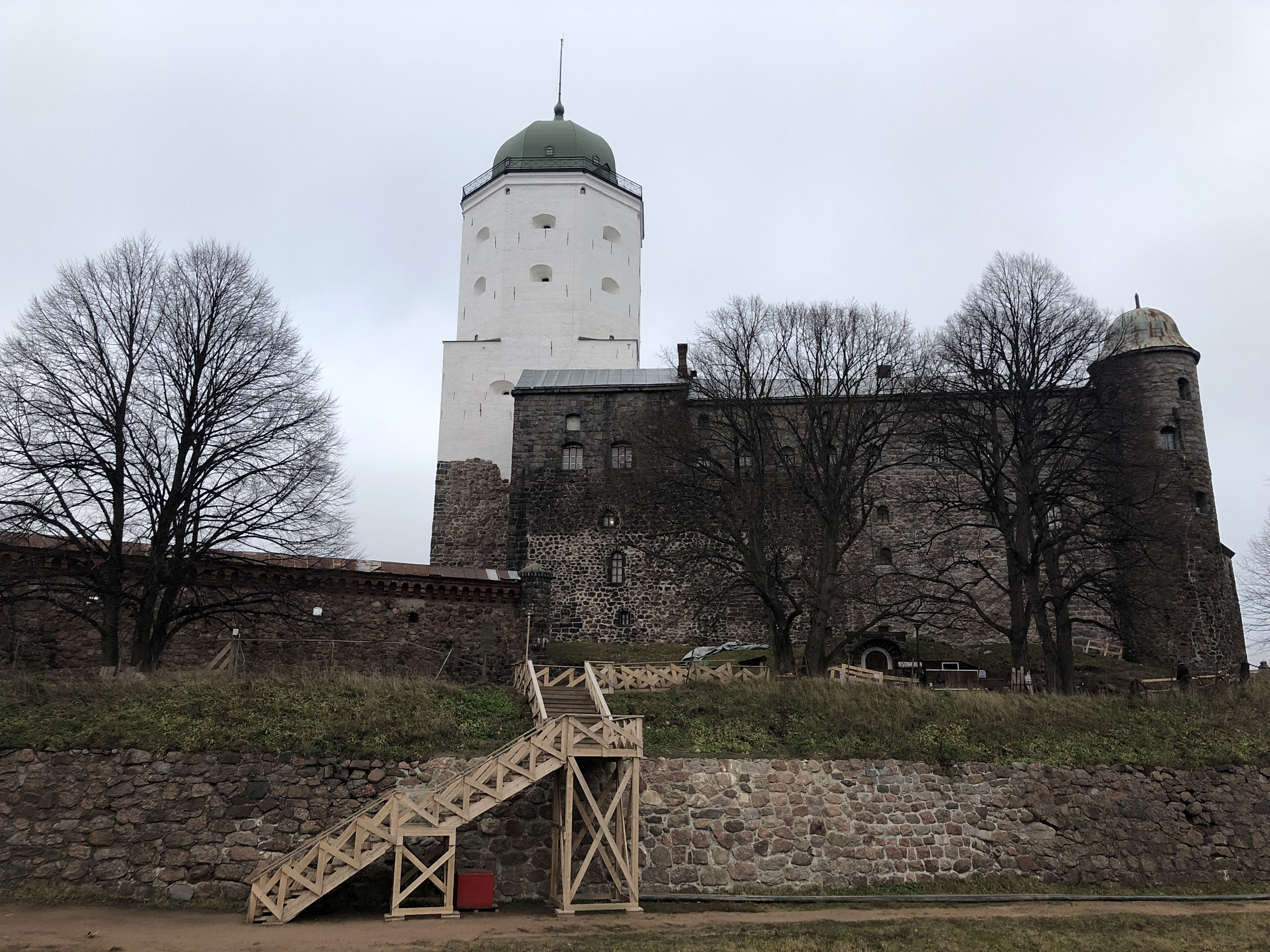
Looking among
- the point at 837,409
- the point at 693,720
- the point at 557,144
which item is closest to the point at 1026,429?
the point at 837,409

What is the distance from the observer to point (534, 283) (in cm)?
4344

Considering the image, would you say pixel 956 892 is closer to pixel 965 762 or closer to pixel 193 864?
pixel 965 762

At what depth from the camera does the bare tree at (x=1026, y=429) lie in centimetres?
2541

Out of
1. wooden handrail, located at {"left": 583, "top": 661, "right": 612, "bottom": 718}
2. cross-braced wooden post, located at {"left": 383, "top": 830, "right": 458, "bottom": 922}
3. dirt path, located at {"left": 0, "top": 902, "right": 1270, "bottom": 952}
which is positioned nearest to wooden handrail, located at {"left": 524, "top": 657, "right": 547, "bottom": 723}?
wooden handrail, located at {"left": 583, "top": 661, "right": 612, "bottom": 718}

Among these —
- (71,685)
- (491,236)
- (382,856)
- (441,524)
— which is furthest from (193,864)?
(491,236)

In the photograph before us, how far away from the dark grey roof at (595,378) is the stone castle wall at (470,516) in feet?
13.4

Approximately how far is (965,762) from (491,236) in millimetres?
32320

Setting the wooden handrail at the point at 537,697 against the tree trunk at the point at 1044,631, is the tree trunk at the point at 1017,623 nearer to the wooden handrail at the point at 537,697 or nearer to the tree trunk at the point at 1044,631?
the tree trunk at the point at 1044,631

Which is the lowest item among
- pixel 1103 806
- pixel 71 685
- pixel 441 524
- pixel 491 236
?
pixel 1103 806

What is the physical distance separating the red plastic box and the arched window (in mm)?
18557

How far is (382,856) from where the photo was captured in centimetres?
1633

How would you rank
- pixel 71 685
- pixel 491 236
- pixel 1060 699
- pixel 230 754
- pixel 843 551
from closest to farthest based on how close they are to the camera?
pixel 230 754, pixel 71 685, pixel 1060 699, pixel 843 551, pixel 491 236

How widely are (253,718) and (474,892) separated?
5082 mm

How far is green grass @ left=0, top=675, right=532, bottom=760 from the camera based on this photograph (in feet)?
55.4
